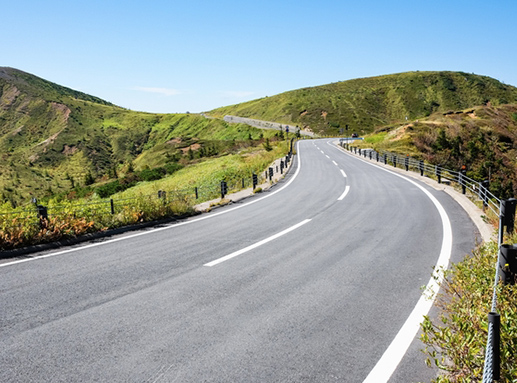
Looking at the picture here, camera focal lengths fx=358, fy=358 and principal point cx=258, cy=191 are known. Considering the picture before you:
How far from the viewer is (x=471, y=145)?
41938 mm

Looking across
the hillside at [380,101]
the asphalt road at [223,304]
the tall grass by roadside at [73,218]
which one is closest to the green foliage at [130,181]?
the tall grass by roadside at [73,218]

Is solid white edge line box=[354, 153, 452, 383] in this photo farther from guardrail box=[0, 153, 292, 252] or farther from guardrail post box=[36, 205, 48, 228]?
guardrail post box=[36, 205, 48, 228]

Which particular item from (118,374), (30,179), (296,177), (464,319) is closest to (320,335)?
(464,319)

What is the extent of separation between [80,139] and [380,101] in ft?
336

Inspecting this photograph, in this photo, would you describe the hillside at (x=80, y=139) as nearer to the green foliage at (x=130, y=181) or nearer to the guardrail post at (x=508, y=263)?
the green foliage at (x=130, y=181)

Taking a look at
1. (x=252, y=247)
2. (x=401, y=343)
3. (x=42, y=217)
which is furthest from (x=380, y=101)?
(x=401, y=343)

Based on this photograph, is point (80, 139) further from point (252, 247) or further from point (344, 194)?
point (252, 247)

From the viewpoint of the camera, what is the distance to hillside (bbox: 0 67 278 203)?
78.2 meters

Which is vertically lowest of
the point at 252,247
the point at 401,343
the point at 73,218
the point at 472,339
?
the point at 252,247

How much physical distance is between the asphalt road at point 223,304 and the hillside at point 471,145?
33.1 m

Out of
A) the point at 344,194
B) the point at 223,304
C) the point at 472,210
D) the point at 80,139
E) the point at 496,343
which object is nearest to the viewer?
the point at 496,343

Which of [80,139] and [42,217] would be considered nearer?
[42,217]

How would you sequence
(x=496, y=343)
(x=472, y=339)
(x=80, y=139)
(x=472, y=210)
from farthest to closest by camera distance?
(x=80, y=139), (x=472, y=210), (x=472, y=339), (x=496, y=343)

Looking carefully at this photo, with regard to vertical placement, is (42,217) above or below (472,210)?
above
